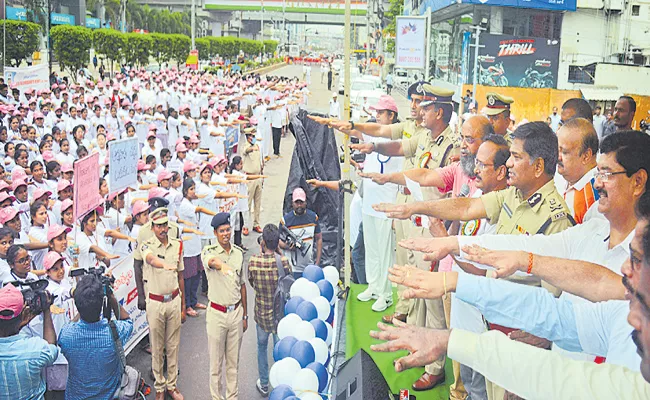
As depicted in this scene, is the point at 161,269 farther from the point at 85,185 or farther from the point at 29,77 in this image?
the point at 29,77

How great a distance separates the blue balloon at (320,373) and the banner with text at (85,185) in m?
3.05

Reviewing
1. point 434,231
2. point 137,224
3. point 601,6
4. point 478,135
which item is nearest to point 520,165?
point 434,231

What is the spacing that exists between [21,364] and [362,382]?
208 cm

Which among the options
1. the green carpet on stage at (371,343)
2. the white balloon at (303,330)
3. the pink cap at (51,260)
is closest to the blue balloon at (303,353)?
the white balloon at (303,330)

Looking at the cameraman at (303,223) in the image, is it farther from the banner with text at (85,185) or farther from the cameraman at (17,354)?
the cameraman at (17,354)

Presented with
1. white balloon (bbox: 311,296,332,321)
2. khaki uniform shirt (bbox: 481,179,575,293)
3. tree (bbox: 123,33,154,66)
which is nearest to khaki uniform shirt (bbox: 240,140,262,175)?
white balloon (bbox: 311,296,332,321)

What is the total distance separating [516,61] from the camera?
81.4 feet

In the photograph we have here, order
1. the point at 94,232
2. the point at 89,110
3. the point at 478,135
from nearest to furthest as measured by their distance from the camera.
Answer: the point at 478,135 < the point at 94,232 < the point at 89,110

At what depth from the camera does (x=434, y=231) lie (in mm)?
3572

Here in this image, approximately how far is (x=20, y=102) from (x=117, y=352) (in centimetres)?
1307

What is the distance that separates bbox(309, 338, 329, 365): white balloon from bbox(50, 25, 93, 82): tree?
27034 mm

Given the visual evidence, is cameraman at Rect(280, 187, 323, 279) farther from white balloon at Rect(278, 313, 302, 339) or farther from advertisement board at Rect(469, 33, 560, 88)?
advertisement board at Rect(469, 33, 560, 88)

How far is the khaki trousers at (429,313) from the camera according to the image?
15.2 feet

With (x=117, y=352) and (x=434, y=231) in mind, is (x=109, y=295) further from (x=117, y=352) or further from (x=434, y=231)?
(x=434, y=231)
